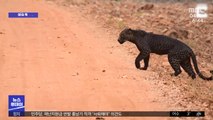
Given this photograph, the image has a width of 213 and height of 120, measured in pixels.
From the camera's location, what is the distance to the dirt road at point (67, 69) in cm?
1023

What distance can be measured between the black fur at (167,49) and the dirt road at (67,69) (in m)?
0.58

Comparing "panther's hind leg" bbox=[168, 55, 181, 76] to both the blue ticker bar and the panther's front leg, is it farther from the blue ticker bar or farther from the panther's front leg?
the blue ticker bar

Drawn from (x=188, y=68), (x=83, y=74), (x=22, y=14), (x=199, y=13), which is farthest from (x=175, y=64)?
(x=199, y=13)

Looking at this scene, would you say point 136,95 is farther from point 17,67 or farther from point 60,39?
point 60,39

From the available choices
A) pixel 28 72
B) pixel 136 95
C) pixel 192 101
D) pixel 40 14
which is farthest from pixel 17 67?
pixel 40 14

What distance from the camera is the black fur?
12.3 metres

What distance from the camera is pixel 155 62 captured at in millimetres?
14195

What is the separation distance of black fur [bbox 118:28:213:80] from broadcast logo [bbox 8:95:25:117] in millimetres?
3486

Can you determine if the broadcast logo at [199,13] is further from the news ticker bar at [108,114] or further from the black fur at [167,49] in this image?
the news ticker bar at [108,114]

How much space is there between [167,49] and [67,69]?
2428 mm

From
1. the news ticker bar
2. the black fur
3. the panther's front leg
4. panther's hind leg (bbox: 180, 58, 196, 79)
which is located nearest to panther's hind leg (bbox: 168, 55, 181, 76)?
the black fur

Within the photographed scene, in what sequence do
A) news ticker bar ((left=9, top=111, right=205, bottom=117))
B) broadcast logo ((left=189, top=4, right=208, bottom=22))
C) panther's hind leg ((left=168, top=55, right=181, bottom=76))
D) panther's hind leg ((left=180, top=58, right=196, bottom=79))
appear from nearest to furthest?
news ticker bar ((left=9, top=111, right=205, bottom=117))
panther's hind leg ((left=168, top=55, right=181, bottom=76))
panther's hind leg ((left=180, top=58, right=196, bottom=79))
broadcast logo ((left=189, top=4, right=208, bottom=22))

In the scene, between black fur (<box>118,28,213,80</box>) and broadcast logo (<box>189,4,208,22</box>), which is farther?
broadcast logo (<box>189,4,208,22</box>)

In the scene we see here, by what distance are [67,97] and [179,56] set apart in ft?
10.4
